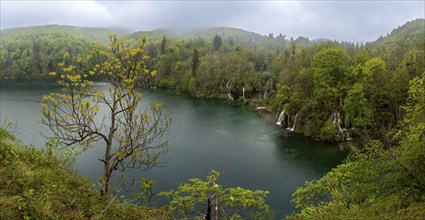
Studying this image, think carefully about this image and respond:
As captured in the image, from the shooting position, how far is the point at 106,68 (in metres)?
8.70

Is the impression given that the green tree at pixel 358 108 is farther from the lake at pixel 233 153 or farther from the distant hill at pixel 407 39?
the distant hill at pixel 407 39

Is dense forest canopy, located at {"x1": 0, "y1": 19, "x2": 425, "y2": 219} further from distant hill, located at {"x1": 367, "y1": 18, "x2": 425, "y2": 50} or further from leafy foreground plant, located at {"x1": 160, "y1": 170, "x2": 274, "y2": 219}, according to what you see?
leafy foreground plant, located at {"x1": 160, "y1": 170, "x2": 274, "y2": 219}

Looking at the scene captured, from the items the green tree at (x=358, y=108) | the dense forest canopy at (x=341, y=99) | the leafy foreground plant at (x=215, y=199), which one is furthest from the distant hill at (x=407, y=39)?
the leafy foreground plant at (x=215, y=199)

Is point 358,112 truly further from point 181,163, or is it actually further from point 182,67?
point 182,67

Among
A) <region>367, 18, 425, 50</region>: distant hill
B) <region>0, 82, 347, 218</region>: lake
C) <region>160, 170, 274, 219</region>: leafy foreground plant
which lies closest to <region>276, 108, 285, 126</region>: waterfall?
<region>0, 82, 347, 218</region>: lake

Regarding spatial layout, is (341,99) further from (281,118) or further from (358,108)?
(281,118)

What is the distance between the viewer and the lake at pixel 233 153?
28656 millimetres

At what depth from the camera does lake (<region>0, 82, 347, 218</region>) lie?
28.7 meters

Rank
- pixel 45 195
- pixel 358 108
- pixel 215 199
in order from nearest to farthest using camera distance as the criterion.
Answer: pixel 45 195
pixel 215 199
pixel 358 108

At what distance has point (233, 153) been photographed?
36.7m

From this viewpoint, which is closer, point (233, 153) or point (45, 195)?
point (45, 195)

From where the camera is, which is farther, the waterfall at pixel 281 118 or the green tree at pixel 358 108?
the waterfall at pixel 281 118

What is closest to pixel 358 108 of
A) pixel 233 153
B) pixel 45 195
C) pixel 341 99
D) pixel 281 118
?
pixel 341 99

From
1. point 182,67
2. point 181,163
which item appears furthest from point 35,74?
point 181,163
